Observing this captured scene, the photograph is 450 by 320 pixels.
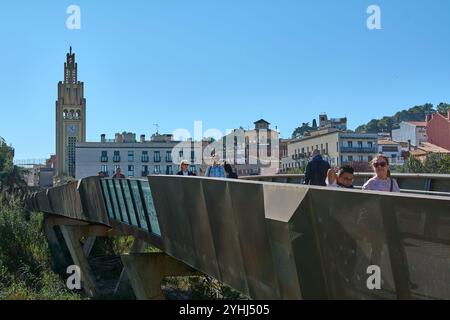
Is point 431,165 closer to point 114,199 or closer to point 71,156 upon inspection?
point 114,199

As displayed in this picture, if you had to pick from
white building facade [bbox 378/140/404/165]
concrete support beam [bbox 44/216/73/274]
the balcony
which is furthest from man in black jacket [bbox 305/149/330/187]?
white building facade [bbox 378/140/404/165]

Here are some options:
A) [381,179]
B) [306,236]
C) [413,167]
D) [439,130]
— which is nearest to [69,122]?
[439,130]

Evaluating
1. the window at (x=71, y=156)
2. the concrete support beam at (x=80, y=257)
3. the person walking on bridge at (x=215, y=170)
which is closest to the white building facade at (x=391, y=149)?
the window at (x=71, y=156)

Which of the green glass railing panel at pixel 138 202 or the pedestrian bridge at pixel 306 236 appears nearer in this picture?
the pedestrian bridge at pixel 306 236

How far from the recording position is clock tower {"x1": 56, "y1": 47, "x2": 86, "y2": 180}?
12862cm

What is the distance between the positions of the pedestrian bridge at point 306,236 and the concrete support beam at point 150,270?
9.98ft

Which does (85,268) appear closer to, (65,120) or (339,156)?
(339,156)

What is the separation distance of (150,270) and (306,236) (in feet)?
33.4

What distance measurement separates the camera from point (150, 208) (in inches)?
520

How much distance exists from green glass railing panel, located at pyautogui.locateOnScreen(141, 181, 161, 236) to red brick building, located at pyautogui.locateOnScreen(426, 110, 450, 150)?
268 feet

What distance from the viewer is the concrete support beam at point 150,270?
15.1 m

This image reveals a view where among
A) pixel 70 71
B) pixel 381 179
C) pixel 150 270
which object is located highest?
pixel 70 71

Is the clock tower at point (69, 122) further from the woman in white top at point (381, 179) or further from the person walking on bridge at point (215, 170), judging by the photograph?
the woman in white top at point (381, 179)

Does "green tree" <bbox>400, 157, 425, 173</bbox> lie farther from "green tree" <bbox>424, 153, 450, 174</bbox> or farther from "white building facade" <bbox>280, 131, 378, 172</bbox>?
"white building facade" <bbox>280, 131, 378, 172</bbox>
